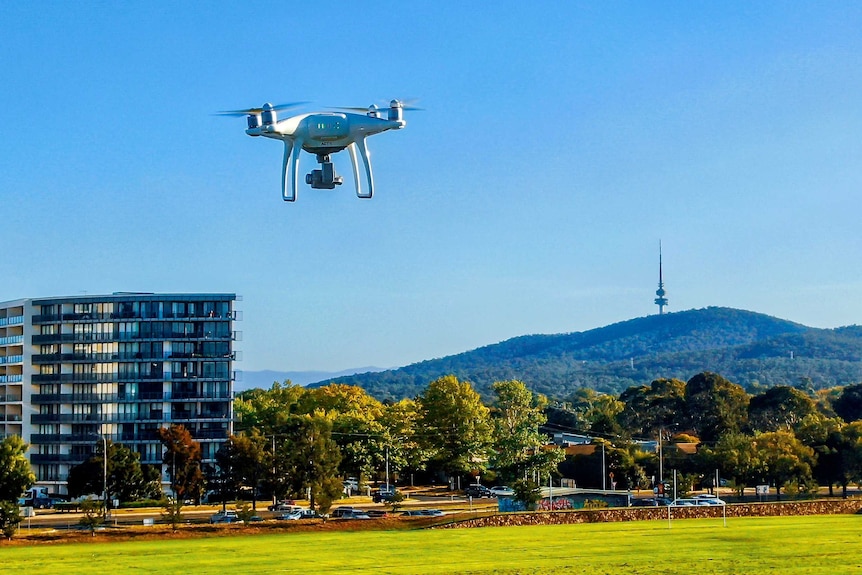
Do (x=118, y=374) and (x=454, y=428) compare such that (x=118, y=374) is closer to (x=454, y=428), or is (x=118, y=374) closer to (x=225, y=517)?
Result: (x=454, y=428)

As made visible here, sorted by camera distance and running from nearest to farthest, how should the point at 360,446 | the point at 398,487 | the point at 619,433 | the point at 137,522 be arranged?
1. the point at 137,522
2. the point at 360,446
3. the point at 398,487
4. the point at 619,433

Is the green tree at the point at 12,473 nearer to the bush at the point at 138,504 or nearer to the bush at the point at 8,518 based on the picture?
the bush at the point at 138,504

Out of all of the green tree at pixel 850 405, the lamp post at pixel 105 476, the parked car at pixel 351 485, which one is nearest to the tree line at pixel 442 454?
the lamp post at pixel 105 476

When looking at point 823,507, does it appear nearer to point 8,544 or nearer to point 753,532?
point 753,532

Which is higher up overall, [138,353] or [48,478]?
[138,353]

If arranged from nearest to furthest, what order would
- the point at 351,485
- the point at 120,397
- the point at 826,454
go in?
the point at 826,454, the point at 351,485, the point at 120,397

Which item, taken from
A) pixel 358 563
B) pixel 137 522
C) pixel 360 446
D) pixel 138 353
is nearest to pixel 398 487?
pixel 360 446

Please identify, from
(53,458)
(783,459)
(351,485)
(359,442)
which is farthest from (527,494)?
(53,458)

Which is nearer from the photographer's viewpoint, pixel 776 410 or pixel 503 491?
pixel 503 491
